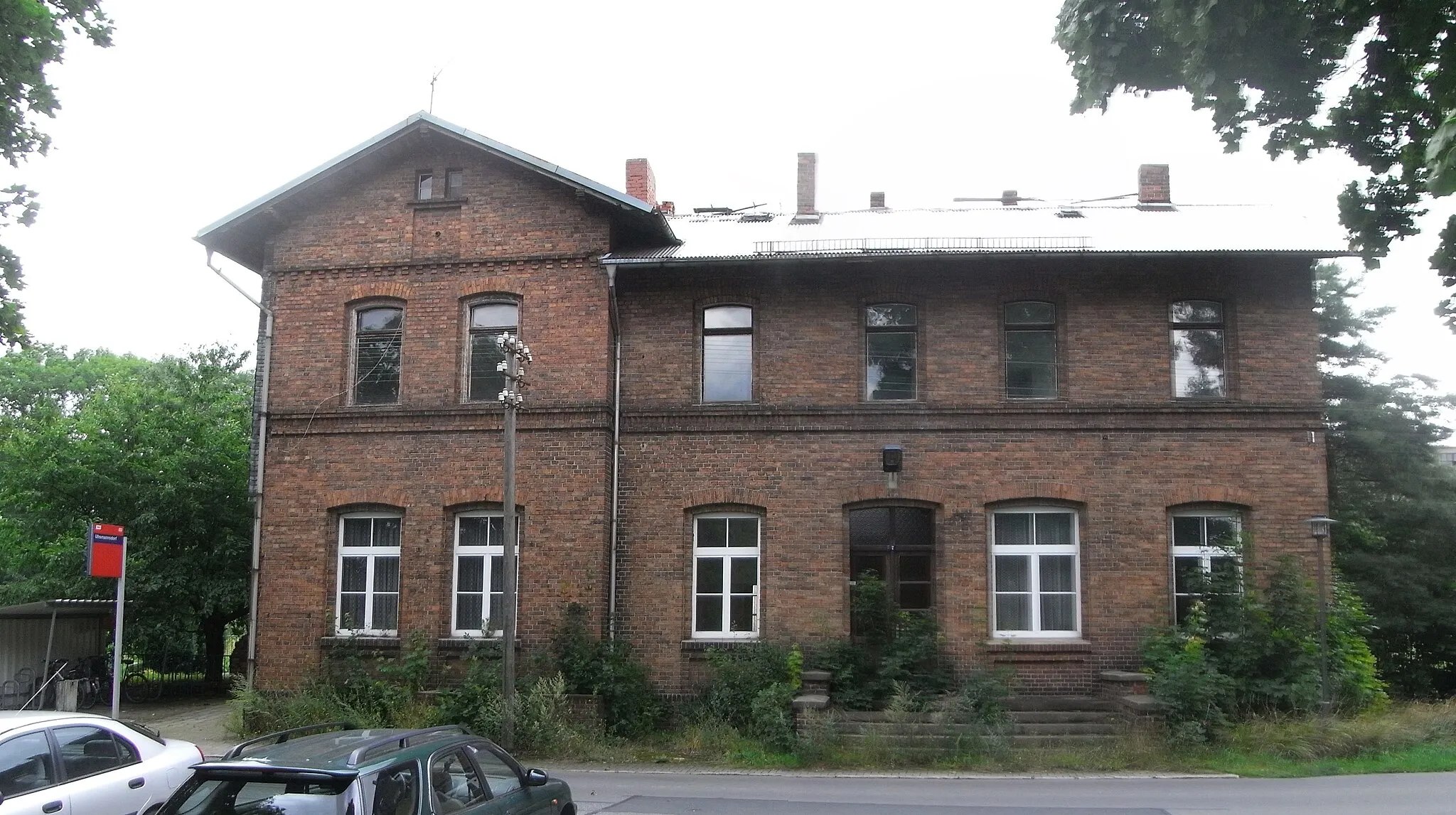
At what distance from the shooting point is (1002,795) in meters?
12.1

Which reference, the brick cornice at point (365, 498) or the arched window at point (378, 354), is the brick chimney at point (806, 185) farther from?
the brick cornice at point (365, 498)

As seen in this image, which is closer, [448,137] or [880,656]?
[880,656]

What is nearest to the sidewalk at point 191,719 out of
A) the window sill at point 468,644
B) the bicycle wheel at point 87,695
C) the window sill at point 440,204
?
the bicycle wheel at point 87,695

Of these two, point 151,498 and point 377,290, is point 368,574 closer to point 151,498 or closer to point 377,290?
→ point 377,290

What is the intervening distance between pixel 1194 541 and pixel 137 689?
1985 centimetres

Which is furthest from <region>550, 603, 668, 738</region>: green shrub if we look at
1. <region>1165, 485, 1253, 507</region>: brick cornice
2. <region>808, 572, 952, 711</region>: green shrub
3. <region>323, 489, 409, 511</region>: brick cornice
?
<region>1165, 485, 1253, 507</region>: brick cornice

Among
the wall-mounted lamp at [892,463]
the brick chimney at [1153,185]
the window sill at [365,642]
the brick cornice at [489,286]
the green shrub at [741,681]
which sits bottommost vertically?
the green shrub at [741,681]

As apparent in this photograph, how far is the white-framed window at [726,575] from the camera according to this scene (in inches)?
663

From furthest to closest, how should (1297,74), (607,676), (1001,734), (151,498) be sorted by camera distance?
(151,498) → (607,676) → (1001,734) → (1297,74)

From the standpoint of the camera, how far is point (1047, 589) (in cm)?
1662

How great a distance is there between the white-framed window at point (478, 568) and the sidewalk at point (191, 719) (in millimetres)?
3579

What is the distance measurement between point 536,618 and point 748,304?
5623mm

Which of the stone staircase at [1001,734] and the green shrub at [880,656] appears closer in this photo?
the stone staircase at [1001,734]

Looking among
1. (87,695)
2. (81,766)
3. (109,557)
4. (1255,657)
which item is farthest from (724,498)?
(87,695)
